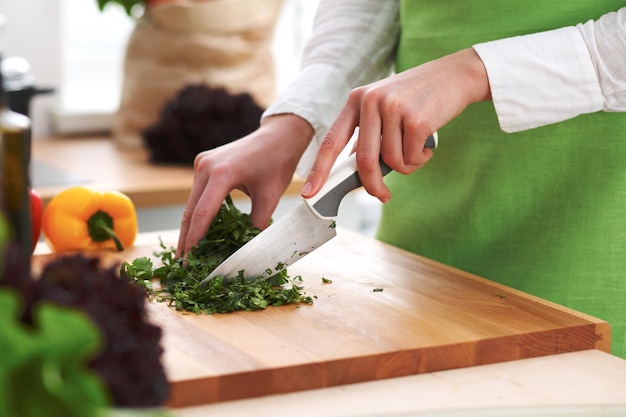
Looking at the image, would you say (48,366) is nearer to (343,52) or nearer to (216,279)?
(216,279)

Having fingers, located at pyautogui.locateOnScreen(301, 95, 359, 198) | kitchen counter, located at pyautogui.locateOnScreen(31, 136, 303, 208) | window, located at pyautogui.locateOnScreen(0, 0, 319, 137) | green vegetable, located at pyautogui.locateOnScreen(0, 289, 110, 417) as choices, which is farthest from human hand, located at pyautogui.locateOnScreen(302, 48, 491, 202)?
window, located at pyautogui.locateOnScreen(0, 0, 319, 137)

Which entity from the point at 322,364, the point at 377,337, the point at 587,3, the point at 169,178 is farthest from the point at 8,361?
the point at 169,178

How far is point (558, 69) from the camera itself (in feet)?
3.72

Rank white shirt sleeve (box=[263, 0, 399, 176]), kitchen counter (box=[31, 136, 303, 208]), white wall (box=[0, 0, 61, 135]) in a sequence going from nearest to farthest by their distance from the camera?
white shirt sleeve (box=[263, 0, 399, 176]) < kitchen counter (box=[31, 136, 303, 208]) < white wall (box=[0, 0, 61, 135])

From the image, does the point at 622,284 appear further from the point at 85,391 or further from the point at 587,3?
the point at 85,391

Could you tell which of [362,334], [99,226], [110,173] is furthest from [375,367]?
[110,173]

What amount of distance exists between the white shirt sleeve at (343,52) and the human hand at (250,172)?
0.18 feet

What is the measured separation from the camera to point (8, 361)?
1.70 ft

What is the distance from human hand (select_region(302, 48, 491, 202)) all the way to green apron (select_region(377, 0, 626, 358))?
0.62 feet

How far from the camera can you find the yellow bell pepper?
143 centimetres

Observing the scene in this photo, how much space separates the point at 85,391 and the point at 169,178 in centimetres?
179

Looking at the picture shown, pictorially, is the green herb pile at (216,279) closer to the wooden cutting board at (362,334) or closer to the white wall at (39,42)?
the wooden cutting board at (362,334)

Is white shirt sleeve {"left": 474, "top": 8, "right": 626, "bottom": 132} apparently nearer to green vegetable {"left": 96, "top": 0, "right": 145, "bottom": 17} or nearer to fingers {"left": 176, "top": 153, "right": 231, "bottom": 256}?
fingers {"left": 176, "top": 153, "right": 231, "bottom": 256}

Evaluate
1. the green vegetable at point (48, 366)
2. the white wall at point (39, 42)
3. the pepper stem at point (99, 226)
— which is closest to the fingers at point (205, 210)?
the pepper stem at point (99, 226)
